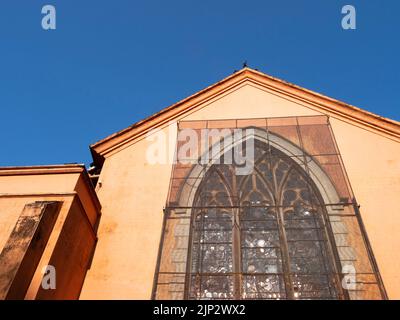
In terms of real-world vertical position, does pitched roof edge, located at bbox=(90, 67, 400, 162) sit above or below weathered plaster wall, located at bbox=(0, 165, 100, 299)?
above

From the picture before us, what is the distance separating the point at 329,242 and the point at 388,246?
111cm

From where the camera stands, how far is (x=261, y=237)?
7039 mm

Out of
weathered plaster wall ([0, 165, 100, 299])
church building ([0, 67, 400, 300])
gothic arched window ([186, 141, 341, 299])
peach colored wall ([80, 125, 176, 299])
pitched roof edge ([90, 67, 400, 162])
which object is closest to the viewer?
weathered plaster wall ([0, 165, 100, 299])

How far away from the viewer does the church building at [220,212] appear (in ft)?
19.4

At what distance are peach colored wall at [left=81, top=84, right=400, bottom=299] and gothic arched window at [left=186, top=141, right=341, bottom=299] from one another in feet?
3.11

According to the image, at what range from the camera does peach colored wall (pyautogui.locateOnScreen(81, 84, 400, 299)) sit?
6379mm

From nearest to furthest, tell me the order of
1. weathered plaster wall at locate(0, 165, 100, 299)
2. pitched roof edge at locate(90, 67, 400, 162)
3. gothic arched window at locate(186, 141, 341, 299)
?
weathered plaster wall at locate(0, 165, 100, 299)
gothic arched window at locate(186, 141, 341, 299)
pitched roof edge at locate(90, 67, 400, 162)

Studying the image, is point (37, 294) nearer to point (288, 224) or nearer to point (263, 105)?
point (288, 224)

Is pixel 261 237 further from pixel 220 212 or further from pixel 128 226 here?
pixel 128 226

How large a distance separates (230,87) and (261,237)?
5.82 meters

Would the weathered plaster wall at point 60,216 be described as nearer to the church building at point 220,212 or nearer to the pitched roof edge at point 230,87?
the church building at point 220,212

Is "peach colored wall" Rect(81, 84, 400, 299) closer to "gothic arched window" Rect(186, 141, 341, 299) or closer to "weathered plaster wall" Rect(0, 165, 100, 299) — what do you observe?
"weathered plaster wall" Rect(0, 165, 100, 299)

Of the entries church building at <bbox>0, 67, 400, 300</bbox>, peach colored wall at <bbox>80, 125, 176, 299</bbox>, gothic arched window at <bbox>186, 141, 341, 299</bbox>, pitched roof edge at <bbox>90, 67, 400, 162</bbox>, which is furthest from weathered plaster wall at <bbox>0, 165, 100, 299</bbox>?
pitched roof edge at <bbox>90, 67, 400, 162</bbox>
